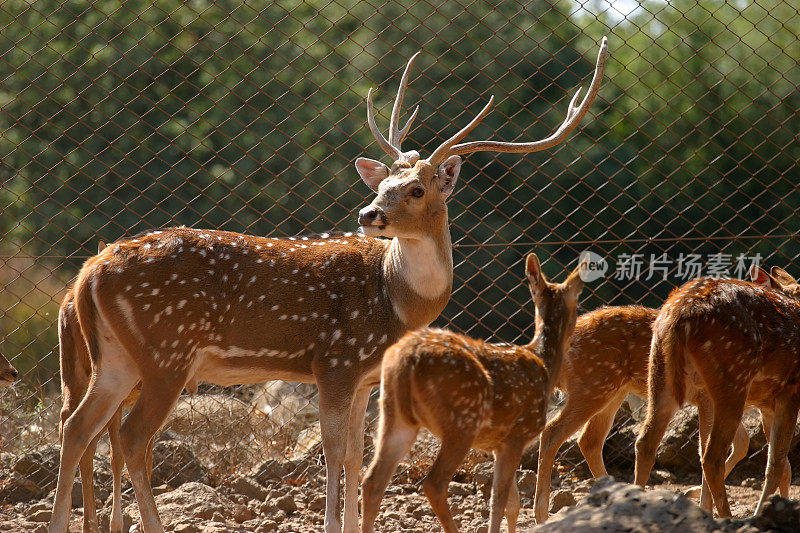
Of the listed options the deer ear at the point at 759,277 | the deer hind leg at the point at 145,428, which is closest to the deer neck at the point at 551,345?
the deer hind leg at the point at 145,428

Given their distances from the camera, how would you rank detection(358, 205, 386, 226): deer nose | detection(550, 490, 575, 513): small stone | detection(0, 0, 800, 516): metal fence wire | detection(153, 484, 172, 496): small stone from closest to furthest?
1. detection(358, 205, 386, 226): deer nose
2. detection(550, 490, 575, 513): small stone
3. detection(153, 484, 172, 496): small stone
4. detection(0, 0, 800, 516): metal fence wire

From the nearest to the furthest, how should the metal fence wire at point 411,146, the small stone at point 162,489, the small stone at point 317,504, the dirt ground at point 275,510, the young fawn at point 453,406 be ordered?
the young fawn at point 453,406 → the dirt ground at point 275,510 → the small stone at point 317,504 → the small stone at point 162,489 → the metal fence wire at point 411,146

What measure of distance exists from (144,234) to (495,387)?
2320 millimetres

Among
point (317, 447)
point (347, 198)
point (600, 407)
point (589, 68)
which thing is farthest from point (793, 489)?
point (589, 68)

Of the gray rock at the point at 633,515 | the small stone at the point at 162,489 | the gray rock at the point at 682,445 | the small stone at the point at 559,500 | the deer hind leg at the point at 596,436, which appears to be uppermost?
the gray rock at the point at 633,515

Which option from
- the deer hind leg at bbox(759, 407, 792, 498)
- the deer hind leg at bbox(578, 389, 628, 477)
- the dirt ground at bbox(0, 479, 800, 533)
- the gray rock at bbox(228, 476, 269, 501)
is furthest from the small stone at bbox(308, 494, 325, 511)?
the deer hind leg at bbox(759, 407, 792, 498)

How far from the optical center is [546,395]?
4.64 metres

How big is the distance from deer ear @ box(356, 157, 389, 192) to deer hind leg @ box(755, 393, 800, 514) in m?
2.75

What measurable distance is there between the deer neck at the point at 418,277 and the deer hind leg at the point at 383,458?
119 centimetres

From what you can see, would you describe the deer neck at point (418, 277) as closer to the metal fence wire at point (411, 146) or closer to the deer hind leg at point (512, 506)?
the deer hind leg at point (512, 506)

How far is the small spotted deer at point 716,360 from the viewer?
512cm

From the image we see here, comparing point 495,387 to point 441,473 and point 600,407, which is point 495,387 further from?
point 600,407

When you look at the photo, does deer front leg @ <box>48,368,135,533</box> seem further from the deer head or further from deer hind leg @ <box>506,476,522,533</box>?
deer hind leg @ <box>506,476,522,533</box>

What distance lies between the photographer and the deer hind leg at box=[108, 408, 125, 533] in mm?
5391
